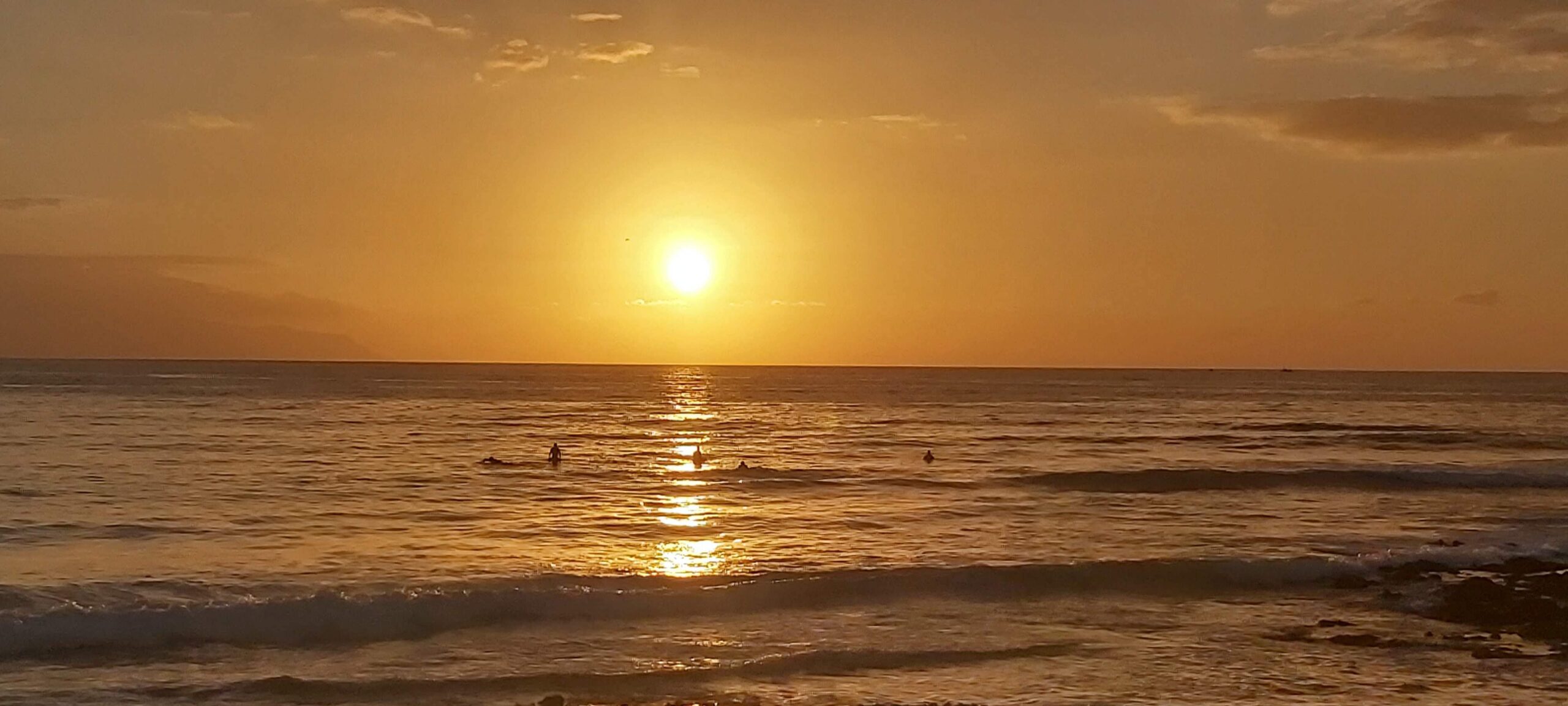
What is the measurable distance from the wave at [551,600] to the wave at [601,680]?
8.57 feet

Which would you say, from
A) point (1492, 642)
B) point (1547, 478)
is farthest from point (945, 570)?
point (1547, 478)

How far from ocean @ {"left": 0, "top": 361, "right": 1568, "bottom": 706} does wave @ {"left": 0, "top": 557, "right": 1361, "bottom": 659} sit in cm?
7

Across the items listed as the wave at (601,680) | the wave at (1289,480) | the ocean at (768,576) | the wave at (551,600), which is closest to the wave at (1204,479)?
the wave at (1289,480)

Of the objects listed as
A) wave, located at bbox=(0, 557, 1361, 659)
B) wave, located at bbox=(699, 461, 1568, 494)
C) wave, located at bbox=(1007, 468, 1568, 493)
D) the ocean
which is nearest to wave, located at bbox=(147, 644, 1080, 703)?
the ocean

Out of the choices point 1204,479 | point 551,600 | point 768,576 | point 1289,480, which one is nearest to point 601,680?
point 551,600

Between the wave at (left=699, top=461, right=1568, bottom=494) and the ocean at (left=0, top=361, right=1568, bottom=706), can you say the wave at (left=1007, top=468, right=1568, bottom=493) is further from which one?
the ocean at (left=0, top=361, right=1568, bottom=706)

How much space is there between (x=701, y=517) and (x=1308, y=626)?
634 inches

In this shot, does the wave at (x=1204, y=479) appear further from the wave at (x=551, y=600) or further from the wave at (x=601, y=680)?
the wave at (x=601, y=680)

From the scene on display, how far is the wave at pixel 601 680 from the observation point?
1567 cm

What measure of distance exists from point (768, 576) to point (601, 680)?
22.1 ft

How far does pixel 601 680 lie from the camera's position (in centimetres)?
1638

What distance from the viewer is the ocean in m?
16.4

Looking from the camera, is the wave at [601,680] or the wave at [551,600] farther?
the wave at [551,600]

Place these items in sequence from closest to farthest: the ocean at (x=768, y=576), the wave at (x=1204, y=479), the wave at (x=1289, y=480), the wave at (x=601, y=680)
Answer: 1. the wave at (x=601, y=680)
2. the ocean at (x=768, y=576)
3. the wave at (x=1204, y=479)
4. the wave at (x=1289, y=480)
